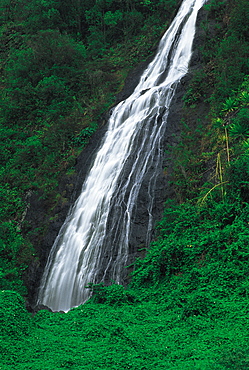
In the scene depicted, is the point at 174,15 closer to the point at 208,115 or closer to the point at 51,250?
the point at 208,115

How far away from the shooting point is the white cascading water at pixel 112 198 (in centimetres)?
1251

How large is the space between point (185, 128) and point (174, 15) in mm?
10810

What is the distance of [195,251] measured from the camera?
9.51 meters

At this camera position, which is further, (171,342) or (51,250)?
(51,250)

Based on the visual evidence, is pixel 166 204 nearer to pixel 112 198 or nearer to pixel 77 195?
pixel 112 198

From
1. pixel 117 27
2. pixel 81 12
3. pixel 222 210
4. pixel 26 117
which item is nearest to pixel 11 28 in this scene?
pixel 81 12

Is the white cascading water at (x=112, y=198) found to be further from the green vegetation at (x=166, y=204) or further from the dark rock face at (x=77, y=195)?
the green vegetation at (x=166, y=204)

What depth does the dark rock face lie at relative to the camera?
12.8 meters

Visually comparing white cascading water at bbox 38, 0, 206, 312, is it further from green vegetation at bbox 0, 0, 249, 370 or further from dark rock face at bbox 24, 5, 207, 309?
green vegetation at bbox 0, 0, 249, 370

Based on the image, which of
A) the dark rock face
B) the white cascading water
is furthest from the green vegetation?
the white cascading water

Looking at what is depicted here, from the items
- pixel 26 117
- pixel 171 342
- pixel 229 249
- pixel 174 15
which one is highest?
pixel 174 15

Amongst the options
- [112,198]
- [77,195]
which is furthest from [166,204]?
[77,195]

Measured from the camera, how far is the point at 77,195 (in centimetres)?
1555

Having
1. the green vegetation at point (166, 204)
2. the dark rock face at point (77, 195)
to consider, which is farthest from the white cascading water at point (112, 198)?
the green vegetation at point (166, 204)
